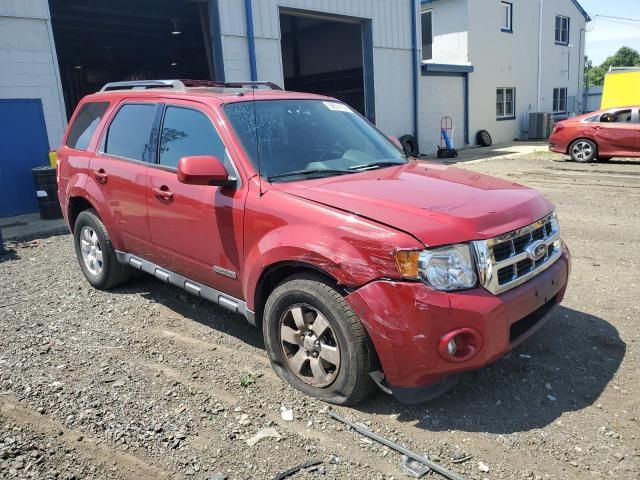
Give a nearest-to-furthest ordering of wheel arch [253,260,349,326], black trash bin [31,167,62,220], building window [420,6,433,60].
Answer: wheel arch [253,260,349,326]
black trash bin [31,167,62,220]
building window [420,6,433,60]

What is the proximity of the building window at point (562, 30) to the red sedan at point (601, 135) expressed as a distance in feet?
51.4

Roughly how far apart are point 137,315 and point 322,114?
8.03 ft

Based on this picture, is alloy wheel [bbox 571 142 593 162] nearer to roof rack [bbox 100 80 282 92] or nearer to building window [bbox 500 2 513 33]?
building window [bbox 500 2 513 33]

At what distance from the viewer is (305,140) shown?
13.4ft

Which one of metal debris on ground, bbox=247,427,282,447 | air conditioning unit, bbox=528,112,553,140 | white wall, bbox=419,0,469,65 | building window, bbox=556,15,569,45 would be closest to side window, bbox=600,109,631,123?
white wall, bbox=419,0,469,65

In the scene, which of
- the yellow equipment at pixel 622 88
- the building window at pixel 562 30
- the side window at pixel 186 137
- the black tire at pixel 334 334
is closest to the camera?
the black tire at pixel 334 334

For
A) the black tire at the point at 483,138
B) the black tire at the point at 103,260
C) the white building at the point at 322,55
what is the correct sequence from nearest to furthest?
the black tire at the point at 103,260 < the white building at the point at 322,55 < the black tire at the point at 483,138

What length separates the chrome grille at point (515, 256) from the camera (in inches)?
115

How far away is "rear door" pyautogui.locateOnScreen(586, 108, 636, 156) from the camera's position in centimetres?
1427

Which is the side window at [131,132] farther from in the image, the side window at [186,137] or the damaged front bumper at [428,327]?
the damaged front bumper at [428,327]

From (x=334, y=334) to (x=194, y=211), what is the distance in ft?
4.92

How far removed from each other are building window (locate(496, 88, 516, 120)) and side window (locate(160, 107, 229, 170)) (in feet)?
75.9

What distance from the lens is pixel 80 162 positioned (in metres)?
5.38

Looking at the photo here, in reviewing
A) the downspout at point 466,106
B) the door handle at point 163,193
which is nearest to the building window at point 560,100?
the downspout at point 466,106
